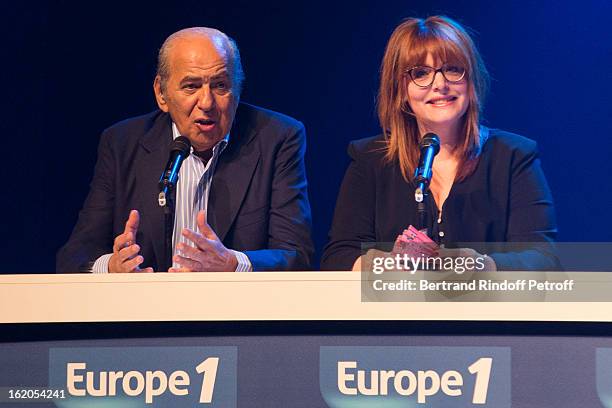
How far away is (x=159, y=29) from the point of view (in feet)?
11.8

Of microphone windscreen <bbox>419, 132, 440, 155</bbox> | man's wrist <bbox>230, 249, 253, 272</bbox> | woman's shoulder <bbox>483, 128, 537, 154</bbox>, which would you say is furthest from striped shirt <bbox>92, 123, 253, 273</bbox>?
microphone windscreen <bbox>419, 132, 440, 155</bbox>

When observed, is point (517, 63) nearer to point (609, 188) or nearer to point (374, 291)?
point (609, 188)

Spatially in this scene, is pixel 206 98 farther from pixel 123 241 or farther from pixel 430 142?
pixel 430 142

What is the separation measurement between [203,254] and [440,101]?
0.76 metres

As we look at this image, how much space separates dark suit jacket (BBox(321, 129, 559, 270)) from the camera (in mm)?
2566

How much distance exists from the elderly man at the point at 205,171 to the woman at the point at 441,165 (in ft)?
0.65

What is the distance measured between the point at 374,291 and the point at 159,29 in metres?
2.06

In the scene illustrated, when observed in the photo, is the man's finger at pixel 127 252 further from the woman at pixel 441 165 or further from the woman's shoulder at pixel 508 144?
the woman's shoulder at pixel 508 144

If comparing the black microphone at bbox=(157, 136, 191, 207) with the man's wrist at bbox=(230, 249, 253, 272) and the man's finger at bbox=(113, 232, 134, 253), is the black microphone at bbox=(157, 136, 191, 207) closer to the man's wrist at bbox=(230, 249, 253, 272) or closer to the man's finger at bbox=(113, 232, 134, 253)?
the man's finger at bbox=(113, 232, 134, 253)

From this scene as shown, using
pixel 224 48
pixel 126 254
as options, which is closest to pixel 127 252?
pixel 126 254

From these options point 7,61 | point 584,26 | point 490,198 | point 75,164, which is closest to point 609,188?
point 584,26

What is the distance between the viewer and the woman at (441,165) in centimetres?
259

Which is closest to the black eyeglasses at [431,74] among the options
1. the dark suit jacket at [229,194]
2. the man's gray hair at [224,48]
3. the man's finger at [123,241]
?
the dark suit jacket at [229,194]

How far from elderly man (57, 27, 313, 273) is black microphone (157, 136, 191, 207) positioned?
0.49 meters
